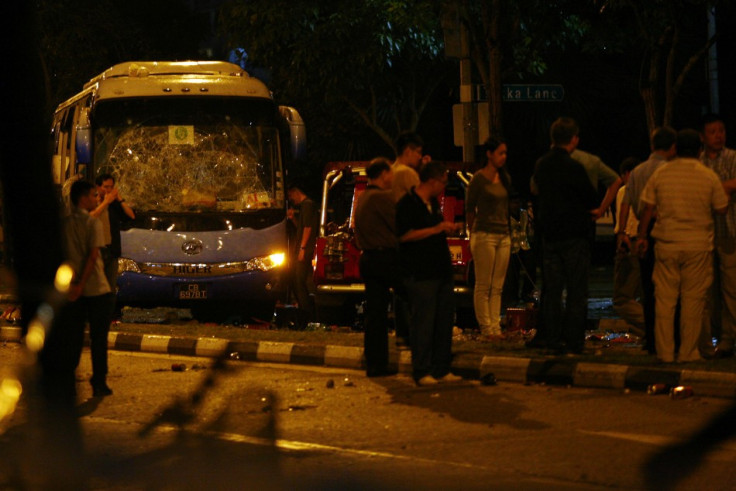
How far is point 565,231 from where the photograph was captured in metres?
11.0

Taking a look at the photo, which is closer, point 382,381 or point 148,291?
point 382,381

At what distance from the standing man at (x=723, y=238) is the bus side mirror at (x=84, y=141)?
8063 mm

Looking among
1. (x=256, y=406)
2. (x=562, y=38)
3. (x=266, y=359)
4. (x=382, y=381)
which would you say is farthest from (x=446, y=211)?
(x=562, y=38)

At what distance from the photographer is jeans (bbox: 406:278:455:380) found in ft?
34.1

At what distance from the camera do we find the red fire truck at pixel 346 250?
15.8 meters

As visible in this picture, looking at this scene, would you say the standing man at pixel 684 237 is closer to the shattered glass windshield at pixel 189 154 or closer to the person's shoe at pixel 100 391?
the person's shoe at pixel 100 391

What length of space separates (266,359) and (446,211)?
4.90m

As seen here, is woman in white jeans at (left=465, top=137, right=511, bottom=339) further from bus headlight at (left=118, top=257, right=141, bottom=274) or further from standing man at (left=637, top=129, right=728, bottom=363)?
bus headlight at (left=118, top=257, right=141, bottom=274)

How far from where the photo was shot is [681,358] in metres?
10.5

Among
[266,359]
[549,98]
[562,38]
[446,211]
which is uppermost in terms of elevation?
[562,38]

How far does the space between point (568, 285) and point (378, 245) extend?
5.25 feet

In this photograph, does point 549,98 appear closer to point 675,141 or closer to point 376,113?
point 675,141

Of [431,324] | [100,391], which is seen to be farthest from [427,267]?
[100,391]

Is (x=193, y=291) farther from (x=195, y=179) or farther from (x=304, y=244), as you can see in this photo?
(x=304, y=244)
